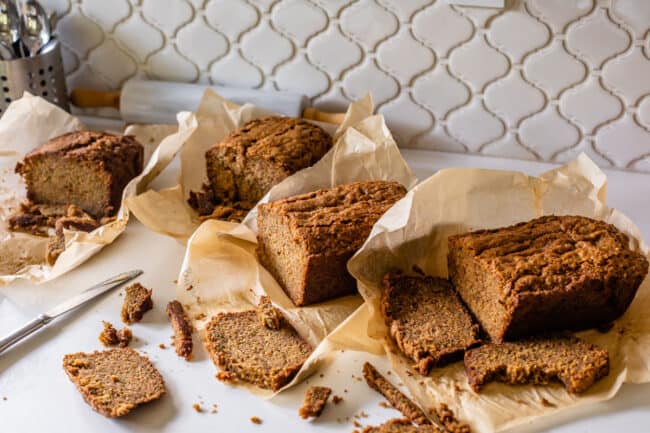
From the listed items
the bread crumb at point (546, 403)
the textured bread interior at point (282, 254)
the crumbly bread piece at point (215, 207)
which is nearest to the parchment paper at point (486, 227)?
the bread crumb at point (546, 403)

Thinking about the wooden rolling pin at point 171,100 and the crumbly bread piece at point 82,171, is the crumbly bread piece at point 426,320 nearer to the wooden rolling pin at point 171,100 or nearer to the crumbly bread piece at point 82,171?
the wooden rolling pin at point 171,100

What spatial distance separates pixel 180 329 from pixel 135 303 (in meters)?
0.12

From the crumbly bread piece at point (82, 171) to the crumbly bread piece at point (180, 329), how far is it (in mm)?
403

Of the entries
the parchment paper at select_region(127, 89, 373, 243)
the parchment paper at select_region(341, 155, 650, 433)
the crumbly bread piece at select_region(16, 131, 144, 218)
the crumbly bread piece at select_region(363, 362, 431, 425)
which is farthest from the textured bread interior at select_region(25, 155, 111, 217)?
the crumbly bread piece at select_region(363, 362, 431, 425)

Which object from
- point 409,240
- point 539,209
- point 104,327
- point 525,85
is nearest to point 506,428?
point 409,240

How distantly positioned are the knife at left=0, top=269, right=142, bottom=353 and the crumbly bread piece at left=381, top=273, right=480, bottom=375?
1.78ft

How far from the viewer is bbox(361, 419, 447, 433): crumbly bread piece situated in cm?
125

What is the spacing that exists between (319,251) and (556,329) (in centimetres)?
46

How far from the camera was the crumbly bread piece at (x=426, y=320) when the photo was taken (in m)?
1.37

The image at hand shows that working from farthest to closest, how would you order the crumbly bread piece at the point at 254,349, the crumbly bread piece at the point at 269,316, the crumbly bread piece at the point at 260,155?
the crumbly bread piece at the point at 260,155
the crumbly bread piece at the point at 269,316
the crumbly bread piece at the point at 254,349

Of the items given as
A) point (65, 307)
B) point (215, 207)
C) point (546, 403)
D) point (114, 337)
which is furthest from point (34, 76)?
point (546, 403)

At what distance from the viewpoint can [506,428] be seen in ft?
4.11

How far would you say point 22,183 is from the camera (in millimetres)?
1908

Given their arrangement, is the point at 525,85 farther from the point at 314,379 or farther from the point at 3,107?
the point at 3,107
